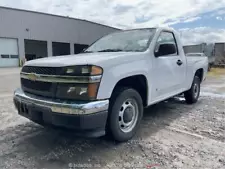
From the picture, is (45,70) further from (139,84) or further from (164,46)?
(164,46)

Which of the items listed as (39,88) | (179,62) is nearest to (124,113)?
(39,88)

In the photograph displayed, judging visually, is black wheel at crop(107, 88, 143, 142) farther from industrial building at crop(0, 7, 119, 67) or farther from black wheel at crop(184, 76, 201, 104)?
industrial building at crop(0, 7, 119, 67)

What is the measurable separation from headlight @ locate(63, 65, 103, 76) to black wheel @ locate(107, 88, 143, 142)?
1.82 ft

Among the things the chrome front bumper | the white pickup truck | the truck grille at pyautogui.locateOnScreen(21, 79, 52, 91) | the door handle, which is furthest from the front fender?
the door handle

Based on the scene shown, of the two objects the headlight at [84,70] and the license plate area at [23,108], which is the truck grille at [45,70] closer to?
the headlight at [84,70]

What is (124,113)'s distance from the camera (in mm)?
3285

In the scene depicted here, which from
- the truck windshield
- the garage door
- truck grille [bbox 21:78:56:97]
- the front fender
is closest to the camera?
the front fender

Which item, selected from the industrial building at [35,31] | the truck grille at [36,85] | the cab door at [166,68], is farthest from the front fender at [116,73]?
the industrial building at [35,31]

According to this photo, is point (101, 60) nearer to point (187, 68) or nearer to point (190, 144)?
point (190, 144)

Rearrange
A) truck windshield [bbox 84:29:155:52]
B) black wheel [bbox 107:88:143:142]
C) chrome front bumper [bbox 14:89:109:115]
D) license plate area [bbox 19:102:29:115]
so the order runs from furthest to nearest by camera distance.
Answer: truck windshield [bbox 84:29:155:52] → license plate area [bbox 19:102:29:115] → black wheel [bbox 107:88:143:142] → chrome front bumper [bbox 14:89:109:115]

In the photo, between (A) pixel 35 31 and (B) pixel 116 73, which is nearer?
(B) pixel 116 73

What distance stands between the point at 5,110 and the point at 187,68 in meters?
4.44

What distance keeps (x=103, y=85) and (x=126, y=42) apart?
61.0 inches

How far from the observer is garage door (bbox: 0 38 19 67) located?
2806cm
